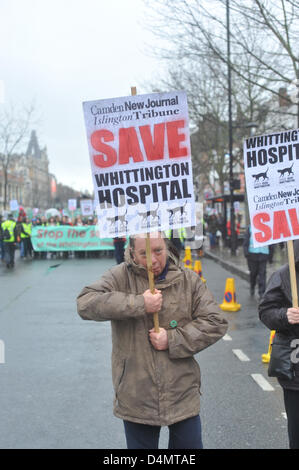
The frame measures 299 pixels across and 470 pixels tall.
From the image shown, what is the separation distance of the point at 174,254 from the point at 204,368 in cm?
369

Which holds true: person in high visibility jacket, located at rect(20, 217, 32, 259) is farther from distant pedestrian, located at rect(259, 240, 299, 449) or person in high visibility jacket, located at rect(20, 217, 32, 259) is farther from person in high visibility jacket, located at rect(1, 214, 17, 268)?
distant pedestrian, located at rect(259, 240, 299, 449)

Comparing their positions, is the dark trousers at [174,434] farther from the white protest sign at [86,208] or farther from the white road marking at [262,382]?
the white protest sign at [86,208]

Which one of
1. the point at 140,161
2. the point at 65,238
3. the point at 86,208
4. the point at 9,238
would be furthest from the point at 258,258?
the point at 86,208

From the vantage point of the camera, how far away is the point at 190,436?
10.5 ft

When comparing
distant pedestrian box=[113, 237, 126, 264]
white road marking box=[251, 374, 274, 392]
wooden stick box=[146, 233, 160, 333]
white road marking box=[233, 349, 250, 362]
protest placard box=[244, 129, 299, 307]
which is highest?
protest placard box=[244, 129, 299, 307]

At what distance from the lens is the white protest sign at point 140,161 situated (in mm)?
3332

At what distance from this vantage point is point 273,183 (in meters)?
3.79

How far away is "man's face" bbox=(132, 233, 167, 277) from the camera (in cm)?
324

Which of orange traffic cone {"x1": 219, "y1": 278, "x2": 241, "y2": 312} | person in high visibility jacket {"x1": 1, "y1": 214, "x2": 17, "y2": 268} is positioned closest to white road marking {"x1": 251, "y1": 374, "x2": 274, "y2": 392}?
orange traffic cone {"x1": 219, "y1": 278, "x2": 241, "y2": 312}

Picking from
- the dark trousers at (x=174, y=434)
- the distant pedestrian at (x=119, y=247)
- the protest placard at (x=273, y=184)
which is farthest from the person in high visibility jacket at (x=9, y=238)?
the dark trousers at (x=174, y=434)

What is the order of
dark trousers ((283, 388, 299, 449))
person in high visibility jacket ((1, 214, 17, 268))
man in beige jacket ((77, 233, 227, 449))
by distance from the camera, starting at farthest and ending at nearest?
person in high visibility jacket ((1, 214, 17, 268)) → dark trousers ((283, 388, 299, 449)) → man in beige jacket ((77, 233, 227, 449))

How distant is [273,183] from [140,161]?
0.95 m

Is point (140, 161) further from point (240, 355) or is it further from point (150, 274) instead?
point (240, 355)

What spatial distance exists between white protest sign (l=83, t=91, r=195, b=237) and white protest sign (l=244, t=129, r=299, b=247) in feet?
1.91
